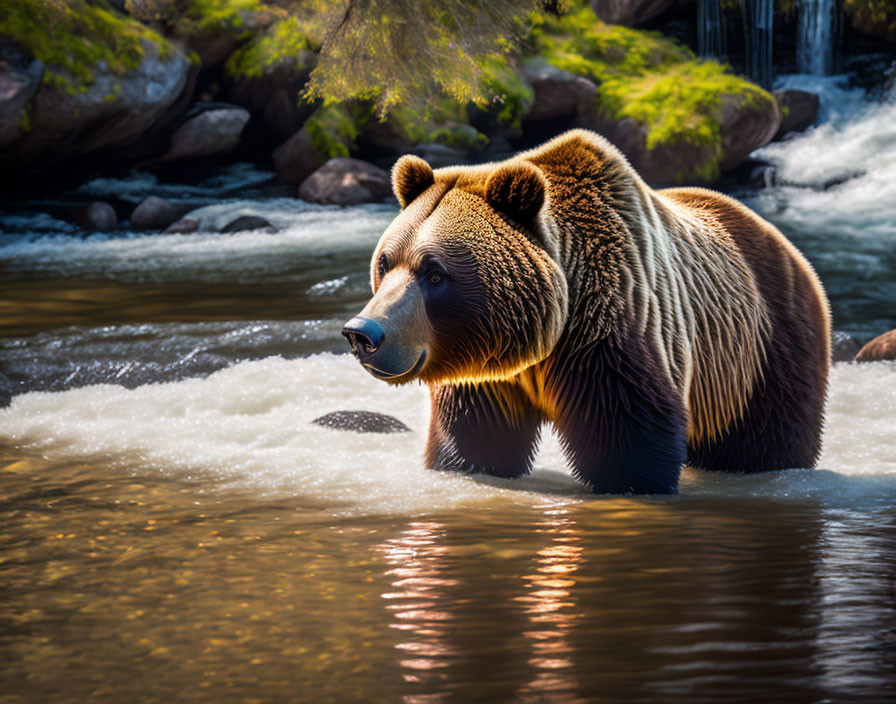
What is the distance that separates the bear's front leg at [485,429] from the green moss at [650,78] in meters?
17.0

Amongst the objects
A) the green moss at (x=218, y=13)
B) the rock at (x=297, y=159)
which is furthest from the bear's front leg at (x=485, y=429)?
the green moss at (x=218, y=13)

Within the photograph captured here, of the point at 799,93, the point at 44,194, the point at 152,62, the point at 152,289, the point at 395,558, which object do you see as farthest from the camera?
the point at 799,93

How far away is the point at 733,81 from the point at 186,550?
1992 cm

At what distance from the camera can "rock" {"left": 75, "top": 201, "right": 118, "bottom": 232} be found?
18.1m

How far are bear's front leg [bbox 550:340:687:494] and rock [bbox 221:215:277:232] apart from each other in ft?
45.2

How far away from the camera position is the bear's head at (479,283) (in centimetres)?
393

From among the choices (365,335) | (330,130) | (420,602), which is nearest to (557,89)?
(330,130)

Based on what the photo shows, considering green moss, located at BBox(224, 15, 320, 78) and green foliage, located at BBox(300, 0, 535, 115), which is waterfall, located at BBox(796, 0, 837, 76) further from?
green foliage, located at BBox(300, 0, 535, 115)

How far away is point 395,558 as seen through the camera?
3.22 m

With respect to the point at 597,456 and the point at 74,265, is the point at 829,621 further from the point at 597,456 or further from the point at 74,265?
the point at 74,265

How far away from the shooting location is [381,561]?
320 cm

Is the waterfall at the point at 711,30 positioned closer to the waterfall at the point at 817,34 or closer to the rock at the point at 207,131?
the waterfall at the point at 817,34

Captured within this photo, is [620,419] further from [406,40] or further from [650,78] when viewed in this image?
[650,78]

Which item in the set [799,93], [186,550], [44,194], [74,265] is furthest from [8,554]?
[799,93]
